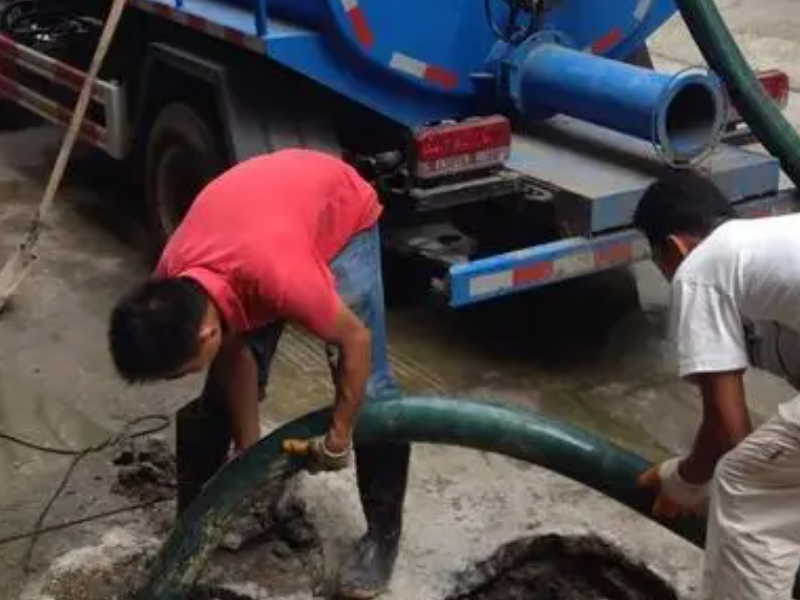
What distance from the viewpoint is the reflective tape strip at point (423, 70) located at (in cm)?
489

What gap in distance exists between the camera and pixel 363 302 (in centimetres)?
361

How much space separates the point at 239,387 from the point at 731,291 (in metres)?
1.45

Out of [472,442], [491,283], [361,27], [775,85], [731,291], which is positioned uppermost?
[361,27]

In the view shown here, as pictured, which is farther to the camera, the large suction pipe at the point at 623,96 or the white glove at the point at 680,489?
the large suction pipe at the point at 623,96

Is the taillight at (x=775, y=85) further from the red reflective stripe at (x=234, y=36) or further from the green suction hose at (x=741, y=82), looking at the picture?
the red reflective stripe at (x=234, y=36)

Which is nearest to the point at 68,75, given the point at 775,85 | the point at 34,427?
the point at 34,427

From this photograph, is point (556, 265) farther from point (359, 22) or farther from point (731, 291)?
point (731, 291)

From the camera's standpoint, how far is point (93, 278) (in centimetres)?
598

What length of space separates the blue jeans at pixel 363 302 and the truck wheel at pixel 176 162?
1886 millimetres

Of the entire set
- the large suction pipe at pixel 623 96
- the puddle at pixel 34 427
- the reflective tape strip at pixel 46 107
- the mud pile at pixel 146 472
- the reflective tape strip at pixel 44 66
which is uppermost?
the large suction pipe at pixel 623 96

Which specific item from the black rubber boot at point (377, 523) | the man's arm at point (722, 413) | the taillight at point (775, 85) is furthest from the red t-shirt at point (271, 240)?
the taillight at point (775, 85)

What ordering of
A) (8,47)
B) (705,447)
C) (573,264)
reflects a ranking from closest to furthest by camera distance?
(705,447), (573,264), (8,47)

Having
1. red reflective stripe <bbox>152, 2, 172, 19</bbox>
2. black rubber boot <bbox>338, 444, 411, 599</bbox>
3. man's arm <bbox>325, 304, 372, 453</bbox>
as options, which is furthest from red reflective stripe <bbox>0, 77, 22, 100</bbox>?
man's arm <bbox>325, 304, 372, 453</bbox>

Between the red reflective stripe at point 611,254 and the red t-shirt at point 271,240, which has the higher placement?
the red t-shirt at point 271,240
